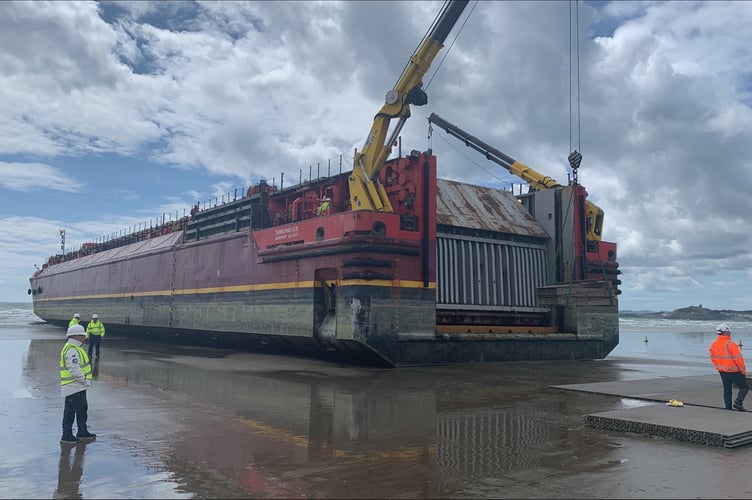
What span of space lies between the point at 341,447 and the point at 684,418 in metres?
4.51

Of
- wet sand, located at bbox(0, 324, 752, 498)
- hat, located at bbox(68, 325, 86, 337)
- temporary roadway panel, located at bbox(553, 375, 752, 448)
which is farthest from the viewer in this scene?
hat, located at bbox(68, 325, 86, 337)

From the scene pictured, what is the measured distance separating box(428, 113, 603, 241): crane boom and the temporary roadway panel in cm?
1056

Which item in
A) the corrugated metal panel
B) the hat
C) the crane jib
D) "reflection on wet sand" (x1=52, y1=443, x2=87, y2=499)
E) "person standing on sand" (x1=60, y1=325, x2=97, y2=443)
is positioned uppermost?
the crane jib

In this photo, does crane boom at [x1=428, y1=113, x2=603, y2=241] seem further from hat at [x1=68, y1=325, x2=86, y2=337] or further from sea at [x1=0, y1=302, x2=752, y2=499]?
hat at [x1=68, y1=325, x2=86, y2=337]

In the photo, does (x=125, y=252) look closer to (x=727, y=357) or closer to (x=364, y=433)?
(x=364, y=433)

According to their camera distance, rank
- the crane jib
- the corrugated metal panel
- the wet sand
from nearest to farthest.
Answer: the wet sand, the crane jib, the corrugated metal panel

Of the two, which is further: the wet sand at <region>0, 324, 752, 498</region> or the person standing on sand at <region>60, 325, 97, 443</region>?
the person standing on sand at <region>60, 325, 97, 443</region>

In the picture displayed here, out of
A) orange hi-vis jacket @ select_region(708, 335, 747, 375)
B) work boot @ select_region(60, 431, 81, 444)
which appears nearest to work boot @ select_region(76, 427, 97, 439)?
work boot @ select_region(60, 431, 81, 444)

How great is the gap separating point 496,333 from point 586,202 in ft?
20.4

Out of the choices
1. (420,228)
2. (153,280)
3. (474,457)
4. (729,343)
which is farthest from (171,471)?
(153,280)

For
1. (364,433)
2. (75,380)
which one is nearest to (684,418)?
(364,433)

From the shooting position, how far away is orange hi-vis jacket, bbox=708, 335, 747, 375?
8.82 m

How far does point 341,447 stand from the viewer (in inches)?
275

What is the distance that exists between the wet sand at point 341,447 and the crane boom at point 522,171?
32.7ft
